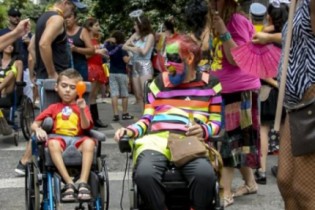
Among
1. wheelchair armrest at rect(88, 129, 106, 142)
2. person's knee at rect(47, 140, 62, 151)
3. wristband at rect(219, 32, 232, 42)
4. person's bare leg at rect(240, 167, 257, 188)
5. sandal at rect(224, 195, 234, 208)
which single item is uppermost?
wristband at rect(219, 32, 232, 42)

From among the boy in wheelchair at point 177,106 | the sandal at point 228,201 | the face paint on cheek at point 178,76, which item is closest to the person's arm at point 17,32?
the boy in wheelchair at point 177,106

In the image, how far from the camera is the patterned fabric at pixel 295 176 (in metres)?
3.58

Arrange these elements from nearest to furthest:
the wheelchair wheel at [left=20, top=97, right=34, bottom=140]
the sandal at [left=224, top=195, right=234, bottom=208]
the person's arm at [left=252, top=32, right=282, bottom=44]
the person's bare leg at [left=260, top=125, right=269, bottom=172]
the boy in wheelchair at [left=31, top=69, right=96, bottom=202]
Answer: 1. the person's arm at [left=252, top=32, right=282, bottom=44]
2. the boy in wheelchair at [left=31, top=69, right=96, bottom=202]
3. the sandal at [left=224, top=195, right=234, bottom=208]
4. the person's bare leg at [left=260, top=125, right=269, bottom=172]
5. the wheelchair wheel at [left=20, top=97, right=34, bottom=140]

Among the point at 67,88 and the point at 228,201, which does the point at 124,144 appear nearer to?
the point at 67,88

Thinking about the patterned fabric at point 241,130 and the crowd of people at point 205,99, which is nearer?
the crowd of people at point 205,99

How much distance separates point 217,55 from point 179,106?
890 mm

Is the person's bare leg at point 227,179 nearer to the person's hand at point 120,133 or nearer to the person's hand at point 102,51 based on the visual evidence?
the person's hand at point 120,133

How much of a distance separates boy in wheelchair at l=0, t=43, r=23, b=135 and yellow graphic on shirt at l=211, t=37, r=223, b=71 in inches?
174

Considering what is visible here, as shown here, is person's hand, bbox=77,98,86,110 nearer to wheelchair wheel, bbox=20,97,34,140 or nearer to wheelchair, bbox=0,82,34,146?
wheelchair, bbox=0,82,34,146

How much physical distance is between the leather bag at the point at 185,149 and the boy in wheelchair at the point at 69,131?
70 centimetres

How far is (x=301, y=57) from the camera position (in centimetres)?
359

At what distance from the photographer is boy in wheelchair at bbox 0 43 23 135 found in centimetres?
980

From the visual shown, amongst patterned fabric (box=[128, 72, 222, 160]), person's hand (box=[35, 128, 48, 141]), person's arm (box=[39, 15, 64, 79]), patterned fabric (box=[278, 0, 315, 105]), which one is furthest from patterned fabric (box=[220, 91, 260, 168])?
patterned fabric (box=[278, 0, 315, 105])

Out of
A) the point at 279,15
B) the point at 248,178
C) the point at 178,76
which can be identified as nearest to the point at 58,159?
the point at 178,76
